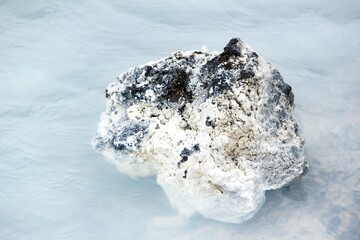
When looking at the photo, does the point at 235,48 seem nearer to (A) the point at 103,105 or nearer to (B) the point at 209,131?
(B) the point at 209,131

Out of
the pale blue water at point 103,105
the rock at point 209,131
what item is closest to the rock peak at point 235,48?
the rock at point 209,131

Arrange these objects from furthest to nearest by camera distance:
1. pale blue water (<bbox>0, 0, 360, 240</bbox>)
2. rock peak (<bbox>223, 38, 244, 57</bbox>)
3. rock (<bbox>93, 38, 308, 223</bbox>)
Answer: pale blue water (<bbox>0, 0, 360, 240</bbox>) < rock peak (<bbox>223, 38, 244, 57</bbox>) < rock (<bbox>93, 38, 308, 223</bbox>)

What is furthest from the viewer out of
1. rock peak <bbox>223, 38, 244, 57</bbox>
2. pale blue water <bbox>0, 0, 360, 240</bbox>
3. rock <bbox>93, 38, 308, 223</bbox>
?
pale blue water <bbox>0, 0, 360, 240</bbox>

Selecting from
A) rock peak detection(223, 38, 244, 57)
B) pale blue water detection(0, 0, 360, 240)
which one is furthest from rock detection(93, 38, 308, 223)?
pale blue water detection(0, 0, 360, 240)

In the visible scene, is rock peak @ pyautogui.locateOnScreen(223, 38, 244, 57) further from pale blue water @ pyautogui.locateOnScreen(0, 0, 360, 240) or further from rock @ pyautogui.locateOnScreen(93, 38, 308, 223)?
pale blue water @ pyautogui.locateOnScreen(0, 0, 360, 240)

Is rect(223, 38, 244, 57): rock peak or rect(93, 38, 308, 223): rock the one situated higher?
rect(223, 38, 244, 57): rock peak

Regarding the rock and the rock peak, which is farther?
the rock peak

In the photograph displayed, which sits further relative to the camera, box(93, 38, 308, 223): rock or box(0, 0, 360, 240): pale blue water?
box(0, 0, 360, 240): pale blue water

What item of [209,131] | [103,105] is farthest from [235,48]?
[103,105]
